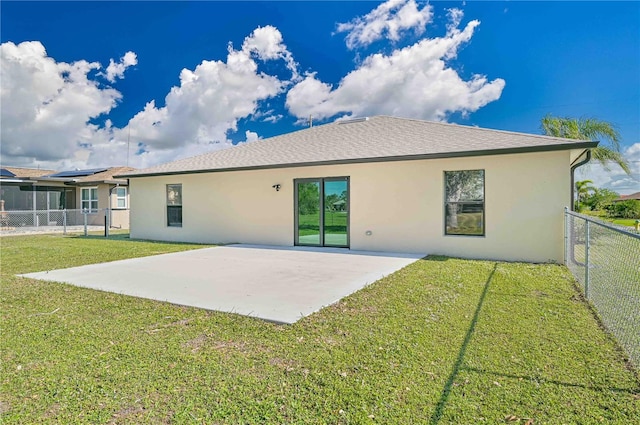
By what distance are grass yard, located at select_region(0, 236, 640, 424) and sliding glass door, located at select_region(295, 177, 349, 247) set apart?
5582mm

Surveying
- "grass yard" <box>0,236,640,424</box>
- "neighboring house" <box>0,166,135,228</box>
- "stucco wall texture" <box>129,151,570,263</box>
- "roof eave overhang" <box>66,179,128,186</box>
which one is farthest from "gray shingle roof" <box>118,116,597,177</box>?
"neighboring house" <box>0,166,135,228</box>

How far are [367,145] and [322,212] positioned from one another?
256 centimetres

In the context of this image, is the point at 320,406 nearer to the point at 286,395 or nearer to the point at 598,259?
the point at 286,395

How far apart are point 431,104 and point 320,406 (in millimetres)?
17742

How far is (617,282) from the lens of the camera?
166 inches

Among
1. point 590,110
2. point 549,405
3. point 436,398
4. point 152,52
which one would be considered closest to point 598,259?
point 549,405

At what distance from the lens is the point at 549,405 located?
2.48m

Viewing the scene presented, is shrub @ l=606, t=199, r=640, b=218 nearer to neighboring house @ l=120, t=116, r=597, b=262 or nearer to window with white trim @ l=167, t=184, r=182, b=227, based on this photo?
neighboring house @ l=120, t=116, r=597, b=262

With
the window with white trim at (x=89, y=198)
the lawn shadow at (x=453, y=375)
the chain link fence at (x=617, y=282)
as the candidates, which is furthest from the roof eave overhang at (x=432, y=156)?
the window with white trim at (x=89, y=198)

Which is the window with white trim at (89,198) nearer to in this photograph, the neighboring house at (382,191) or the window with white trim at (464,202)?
the neighboring house at (382,191)

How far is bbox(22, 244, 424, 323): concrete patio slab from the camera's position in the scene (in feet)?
16.6

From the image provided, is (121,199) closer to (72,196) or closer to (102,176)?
(102,176)

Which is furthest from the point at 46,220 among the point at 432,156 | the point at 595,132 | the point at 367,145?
the point at 595,132

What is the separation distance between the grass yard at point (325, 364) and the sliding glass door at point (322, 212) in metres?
5.58
